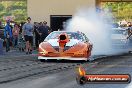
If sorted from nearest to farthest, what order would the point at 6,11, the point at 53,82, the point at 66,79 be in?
the point at 53,82
the point at 66,79
the point at 6,11

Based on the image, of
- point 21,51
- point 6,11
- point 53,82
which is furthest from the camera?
point 6,11

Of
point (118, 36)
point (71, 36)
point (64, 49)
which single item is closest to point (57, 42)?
point (64, 49)

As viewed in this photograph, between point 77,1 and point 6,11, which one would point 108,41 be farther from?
point 6,11

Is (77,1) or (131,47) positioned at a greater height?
(77,1)

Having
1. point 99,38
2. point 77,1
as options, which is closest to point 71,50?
point 99,38

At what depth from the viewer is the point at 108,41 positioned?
31.0 m

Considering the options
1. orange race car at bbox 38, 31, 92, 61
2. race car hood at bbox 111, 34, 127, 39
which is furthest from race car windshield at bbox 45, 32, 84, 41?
race car hood at bbox 111, 34, 127, 39

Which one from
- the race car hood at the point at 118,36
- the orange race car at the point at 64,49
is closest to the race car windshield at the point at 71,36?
the orange race car at the point at 64,49

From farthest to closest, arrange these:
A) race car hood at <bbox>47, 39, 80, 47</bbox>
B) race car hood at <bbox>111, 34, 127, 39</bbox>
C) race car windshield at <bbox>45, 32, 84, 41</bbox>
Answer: race car hood at <bbox>111, 34, 127, 39</bbox>, race car windshield at <bbox>45, 32, 84, 41</bbox>, race car hood at <bbox>47, 39, 80, 47</bbox>

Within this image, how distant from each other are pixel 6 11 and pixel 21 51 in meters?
82.1

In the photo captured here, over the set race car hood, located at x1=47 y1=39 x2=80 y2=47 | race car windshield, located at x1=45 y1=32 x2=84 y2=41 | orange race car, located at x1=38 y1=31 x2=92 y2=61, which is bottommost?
orange race car, located at x1=38 y1=31 x2=92 y2=61

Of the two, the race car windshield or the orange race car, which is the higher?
the race car windshield

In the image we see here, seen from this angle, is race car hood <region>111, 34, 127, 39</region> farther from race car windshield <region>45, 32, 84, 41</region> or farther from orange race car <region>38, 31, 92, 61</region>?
orange race car <region>38, 31, 92, 61</region>

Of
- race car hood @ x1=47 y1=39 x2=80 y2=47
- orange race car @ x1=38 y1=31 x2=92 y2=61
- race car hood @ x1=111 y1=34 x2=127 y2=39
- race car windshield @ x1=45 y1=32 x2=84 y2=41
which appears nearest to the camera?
orange race car @ x1=38 y1=31 x2=92 y2=61
